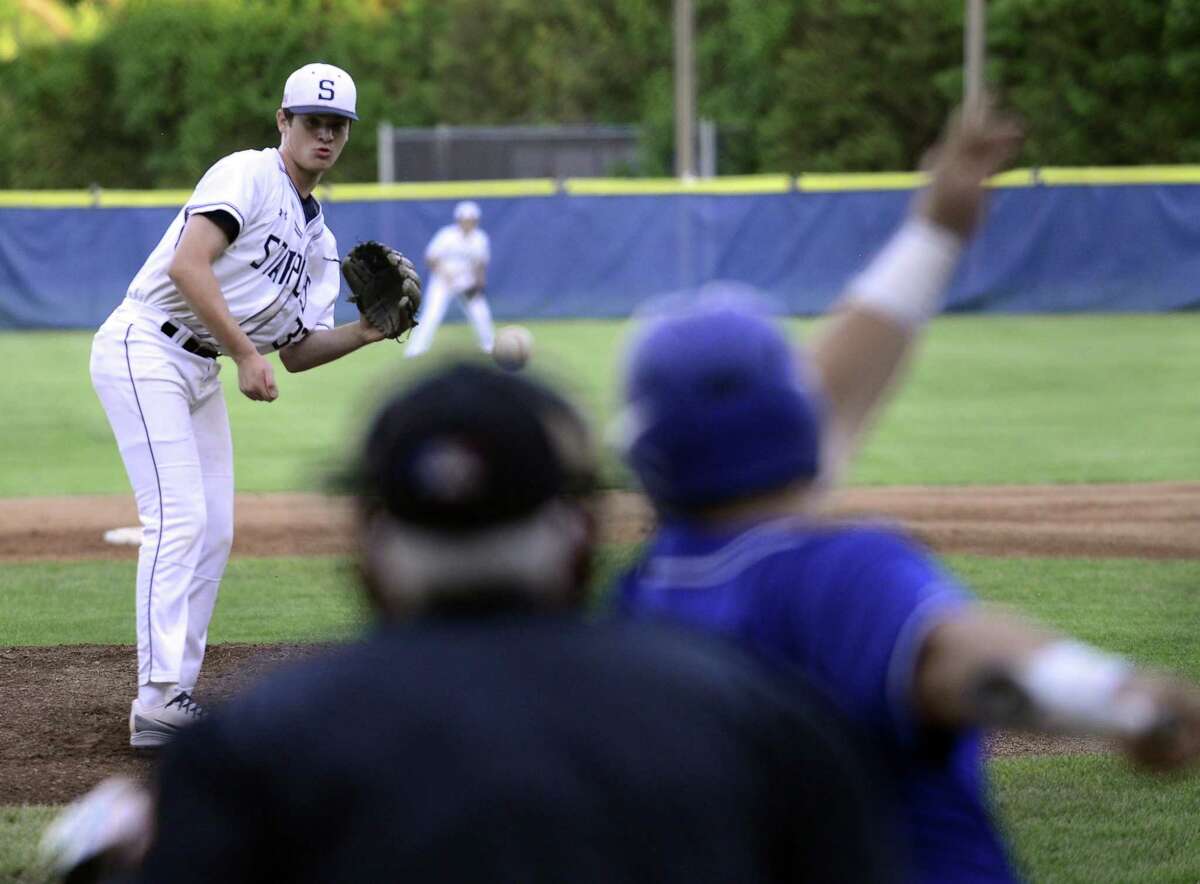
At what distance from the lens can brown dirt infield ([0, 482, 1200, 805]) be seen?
5.57 meters

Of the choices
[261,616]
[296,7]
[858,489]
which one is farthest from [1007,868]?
[296,7]

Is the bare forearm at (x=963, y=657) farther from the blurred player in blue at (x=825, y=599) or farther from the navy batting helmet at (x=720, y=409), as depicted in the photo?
the navy batting helmet at (x=720, y=409)

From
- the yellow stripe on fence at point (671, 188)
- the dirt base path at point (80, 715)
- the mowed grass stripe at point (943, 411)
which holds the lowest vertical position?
the mowed grass stripe at point (943, 411)

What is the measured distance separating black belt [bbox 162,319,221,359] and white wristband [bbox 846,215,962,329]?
359 centimetres

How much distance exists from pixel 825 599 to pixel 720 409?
219 mm

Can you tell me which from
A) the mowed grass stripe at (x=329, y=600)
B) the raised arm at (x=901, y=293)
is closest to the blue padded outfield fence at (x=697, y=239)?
the mowed grass stripe at (x=329, y=600)

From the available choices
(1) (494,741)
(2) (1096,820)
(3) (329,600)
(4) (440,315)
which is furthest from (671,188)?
(1) (494,741)

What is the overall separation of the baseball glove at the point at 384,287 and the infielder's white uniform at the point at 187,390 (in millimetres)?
315

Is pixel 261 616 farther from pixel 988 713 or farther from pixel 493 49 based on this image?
pixel 493 49

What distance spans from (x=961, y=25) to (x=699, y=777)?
41814mm

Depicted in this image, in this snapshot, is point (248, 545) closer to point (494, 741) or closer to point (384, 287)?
point (384, 287)

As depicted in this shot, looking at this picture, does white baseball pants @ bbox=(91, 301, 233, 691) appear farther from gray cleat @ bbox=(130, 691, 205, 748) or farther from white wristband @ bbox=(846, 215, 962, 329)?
white wristband @ bbox=(846, 215, 962, 329)

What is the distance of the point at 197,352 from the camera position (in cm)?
557

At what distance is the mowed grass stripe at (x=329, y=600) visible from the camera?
287 inches
